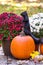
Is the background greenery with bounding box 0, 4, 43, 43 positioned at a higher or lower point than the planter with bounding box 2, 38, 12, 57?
lower

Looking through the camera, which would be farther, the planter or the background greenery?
the background greenery

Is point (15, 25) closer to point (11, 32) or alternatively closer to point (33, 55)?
point (11, 32)

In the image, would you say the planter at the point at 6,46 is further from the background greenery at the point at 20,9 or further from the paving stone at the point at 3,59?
the background greenery at the point at 20,9

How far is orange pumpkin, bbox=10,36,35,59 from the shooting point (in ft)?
13.3

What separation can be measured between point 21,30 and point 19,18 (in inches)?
6.6

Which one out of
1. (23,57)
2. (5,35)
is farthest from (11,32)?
(23,57)

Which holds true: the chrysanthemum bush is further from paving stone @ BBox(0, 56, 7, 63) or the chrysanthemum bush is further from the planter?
paving stone @ BBox(0, 56, 7, 63)

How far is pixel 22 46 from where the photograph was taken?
405 centimetres

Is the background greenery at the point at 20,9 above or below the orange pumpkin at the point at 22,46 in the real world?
below

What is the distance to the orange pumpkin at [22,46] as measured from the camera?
406 centimetres

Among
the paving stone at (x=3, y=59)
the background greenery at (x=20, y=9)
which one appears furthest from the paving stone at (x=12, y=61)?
the background greenery at (x=20, y=9)

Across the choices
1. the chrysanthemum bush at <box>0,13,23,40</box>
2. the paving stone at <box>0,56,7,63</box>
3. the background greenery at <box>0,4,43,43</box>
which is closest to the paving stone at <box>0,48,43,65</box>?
the paving stone at <box>0,56,7,63</box>

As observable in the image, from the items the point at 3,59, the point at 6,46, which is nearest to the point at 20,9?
the point at 6,46

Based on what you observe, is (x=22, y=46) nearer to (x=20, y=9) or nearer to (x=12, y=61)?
(x=12, y=61)
